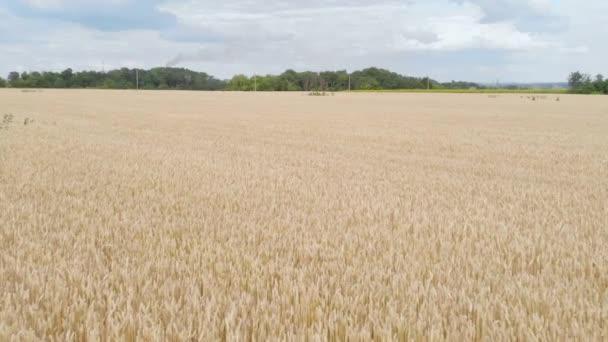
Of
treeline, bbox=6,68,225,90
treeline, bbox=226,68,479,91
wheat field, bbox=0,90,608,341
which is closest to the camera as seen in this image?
wheat field, bbox=0,90,608,341

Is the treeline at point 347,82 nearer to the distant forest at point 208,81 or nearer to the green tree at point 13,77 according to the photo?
the distant forest at point 208,81

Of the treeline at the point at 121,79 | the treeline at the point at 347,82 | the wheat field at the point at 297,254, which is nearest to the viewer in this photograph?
the wheat field at the point at 297,254

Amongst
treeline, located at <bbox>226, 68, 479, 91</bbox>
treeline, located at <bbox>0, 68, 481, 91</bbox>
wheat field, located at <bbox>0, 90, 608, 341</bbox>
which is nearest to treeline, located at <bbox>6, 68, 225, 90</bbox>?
treeline, located at <bbox>0, 68, 481, 91</bbox>

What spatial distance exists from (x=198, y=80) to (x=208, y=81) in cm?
297

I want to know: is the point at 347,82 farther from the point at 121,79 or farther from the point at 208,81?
the point at 121,79

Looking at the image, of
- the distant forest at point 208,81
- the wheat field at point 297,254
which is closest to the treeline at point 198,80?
the distant forest at point 208,81

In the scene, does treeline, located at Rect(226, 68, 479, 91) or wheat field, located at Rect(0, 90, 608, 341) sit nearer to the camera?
wheat field, located at Rect(0, 90, 608, 341)

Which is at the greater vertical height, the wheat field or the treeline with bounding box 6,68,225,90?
the treeline with bounding box 6,68,225,90

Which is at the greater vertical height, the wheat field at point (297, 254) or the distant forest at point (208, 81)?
the distant forest at point (208, 81)

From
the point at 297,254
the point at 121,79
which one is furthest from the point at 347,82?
the point at 297,254

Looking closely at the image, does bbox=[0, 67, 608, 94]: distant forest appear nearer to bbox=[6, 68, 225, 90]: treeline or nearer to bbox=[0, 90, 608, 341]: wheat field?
bbox=[6, 68, 225, 90]: treeline

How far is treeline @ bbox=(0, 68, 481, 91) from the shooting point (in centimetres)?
9762

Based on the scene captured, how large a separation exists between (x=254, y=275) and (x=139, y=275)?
602mm

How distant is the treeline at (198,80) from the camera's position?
9762 cm
